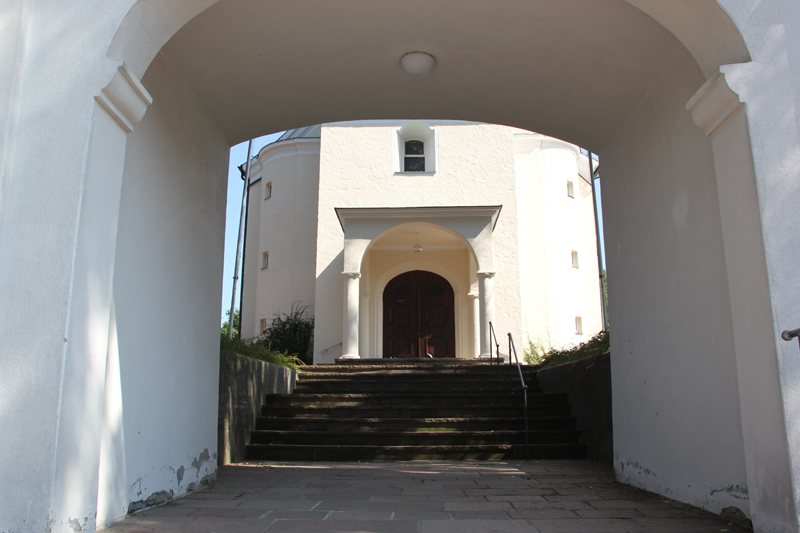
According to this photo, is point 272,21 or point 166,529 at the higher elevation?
point 272,21

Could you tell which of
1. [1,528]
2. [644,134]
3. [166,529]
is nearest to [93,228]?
[1,528]

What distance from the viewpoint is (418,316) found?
15.0m

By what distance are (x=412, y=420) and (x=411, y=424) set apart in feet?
0.24

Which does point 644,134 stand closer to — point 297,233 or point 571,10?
point 571,10

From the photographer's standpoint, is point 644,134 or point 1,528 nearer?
point 1,528

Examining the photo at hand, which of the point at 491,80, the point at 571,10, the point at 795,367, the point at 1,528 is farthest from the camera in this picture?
the point at 491,80

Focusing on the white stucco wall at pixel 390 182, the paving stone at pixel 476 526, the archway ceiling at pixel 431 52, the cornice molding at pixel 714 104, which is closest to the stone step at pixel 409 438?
the archway ceiling at pixel 431 52

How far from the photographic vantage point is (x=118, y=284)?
12.0 feet

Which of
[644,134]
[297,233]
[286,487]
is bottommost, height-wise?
[286,487]

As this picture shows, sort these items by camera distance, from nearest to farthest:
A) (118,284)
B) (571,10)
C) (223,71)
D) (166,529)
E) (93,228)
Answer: (93,228) < (166,529) < (118,284) < (571,10) < (223,71)

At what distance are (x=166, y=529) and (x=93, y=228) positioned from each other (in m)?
1.66

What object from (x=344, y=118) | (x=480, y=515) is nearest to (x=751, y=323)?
(x=480, y=515)

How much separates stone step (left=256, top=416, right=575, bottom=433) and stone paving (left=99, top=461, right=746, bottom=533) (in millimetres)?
1653

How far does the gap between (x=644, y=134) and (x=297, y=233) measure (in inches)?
494
